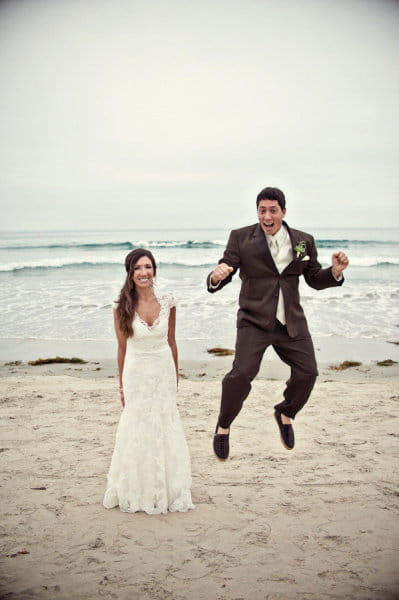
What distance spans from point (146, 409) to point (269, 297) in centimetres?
136

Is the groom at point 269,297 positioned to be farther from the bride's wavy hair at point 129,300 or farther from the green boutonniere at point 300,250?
the bride's wavy hair at point 129,300

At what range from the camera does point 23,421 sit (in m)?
5.79

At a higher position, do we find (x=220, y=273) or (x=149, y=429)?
(x=220, y=273)

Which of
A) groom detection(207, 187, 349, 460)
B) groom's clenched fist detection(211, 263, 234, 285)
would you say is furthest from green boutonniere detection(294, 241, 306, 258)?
groom's clenched fist detection(211, 263, 234, 285)

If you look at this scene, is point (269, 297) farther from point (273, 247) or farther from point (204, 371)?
point (204, 371)

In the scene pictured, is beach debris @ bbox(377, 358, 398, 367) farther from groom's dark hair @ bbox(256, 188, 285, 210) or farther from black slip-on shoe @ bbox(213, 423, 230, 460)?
groom's dark hair @ bbox(256, 188, 285, 210)

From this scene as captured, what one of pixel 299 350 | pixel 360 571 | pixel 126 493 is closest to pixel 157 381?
pixel 126 493

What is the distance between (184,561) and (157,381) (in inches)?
49.8

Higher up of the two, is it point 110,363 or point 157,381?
point 157,381

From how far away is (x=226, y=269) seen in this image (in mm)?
3801

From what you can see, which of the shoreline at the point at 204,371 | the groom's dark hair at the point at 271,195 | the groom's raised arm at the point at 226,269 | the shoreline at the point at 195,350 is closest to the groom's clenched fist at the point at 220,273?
the groom's raised arm at the point at 226,269

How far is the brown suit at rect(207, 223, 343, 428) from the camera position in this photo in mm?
4031

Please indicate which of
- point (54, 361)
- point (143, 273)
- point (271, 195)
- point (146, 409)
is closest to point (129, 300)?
point (143, 273)

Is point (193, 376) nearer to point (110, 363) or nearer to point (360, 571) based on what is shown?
point (110, 363)
